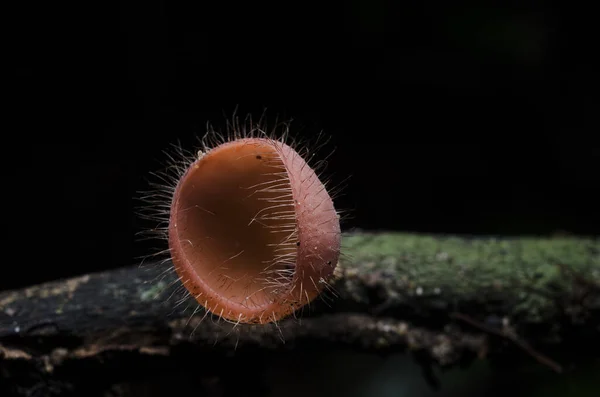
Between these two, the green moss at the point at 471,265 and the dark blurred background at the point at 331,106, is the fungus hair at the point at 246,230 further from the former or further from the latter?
the dark blurred background at the point at 331,106

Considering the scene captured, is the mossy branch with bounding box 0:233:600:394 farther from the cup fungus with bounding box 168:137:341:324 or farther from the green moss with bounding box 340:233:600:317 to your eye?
the cup fungus with bounding box 168:137:341:324

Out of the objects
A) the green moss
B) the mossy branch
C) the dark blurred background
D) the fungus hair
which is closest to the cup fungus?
the fungus hair

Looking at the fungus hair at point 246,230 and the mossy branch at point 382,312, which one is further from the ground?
the fungus hair at point 246,230

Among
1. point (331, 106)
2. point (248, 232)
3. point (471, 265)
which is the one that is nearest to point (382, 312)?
point (471, 265)

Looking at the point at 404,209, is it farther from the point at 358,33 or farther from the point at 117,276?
the point at 117,276

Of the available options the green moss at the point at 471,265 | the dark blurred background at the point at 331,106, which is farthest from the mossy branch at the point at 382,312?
the dark blurred background at the point at 331,106

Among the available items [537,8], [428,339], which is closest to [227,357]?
[428,339]
